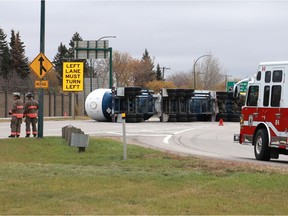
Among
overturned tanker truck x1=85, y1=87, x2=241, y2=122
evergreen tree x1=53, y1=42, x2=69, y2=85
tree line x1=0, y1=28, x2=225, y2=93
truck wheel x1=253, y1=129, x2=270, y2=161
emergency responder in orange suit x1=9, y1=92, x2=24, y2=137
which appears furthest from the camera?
evergreen tree x1=53, y1=42, x2=69, y2=85

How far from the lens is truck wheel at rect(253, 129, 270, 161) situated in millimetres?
18250

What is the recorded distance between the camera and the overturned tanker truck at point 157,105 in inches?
1827

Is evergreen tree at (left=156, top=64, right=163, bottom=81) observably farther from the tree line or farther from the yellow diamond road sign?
the yellow diamond road sign

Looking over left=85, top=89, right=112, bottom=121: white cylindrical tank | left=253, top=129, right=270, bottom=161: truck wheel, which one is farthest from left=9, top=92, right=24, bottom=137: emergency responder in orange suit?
left=85, top=89, right=112, bottom=121: white cylindrical tank

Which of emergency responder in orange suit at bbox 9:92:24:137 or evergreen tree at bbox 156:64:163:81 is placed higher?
evergreen tree at bbox 156:64:163:81

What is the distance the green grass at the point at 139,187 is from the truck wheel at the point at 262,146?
3.54 m

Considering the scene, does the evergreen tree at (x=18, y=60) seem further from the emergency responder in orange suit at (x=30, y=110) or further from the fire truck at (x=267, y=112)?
the fire truck at (x=267, y=112)

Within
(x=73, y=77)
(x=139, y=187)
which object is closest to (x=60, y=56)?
(x=73, y=77)

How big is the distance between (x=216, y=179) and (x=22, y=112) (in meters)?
14.8

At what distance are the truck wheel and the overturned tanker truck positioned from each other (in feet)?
80.9

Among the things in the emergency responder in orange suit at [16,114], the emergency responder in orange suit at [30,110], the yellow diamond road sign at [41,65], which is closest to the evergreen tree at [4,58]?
the emergency responder in orange suit at [30,110]

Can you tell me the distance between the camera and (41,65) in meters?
23.3

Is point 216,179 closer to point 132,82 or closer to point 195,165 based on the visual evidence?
point 195,165

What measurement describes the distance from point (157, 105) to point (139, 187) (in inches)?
1557
